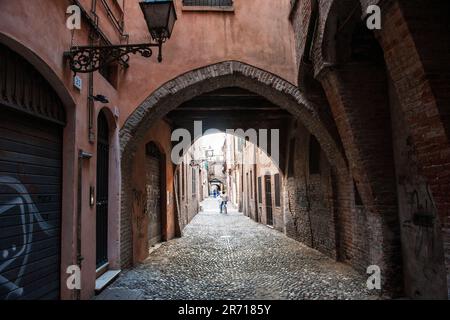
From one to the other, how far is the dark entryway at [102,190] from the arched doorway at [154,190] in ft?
9.92

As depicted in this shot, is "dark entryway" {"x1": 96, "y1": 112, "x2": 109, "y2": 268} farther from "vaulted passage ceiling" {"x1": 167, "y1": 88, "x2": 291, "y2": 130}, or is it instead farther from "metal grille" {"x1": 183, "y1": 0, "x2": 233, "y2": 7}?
"vaulted passage ceiling" {"x1": 167, "y1": 88, "x2": 291, "y2": 130}

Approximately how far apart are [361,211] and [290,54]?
3299 millimetres

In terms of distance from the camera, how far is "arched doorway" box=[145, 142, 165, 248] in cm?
956

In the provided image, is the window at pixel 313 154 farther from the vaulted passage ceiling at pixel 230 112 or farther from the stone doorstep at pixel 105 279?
the stone doorstep at pixel 105 279

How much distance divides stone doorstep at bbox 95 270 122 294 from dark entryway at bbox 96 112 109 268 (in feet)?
0.63

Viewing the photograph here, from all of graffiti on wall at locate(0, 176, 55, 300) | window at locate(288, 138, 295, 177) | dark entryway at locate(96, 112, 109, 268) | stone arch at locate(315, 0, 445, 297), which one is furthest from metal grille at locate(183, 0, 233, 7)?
graffiti on wall at locate(0, 176, 55, 300)

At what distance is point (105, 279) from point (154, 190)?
15.8 ft

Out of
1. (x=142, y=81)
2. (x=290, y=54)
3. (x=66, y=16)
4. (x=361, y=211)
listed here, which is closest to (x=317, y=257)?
(x=361, y=211)

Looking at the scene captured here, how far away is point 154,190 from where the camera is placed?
10.3 meters

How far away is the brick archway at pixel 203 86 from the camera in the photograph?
6590mm

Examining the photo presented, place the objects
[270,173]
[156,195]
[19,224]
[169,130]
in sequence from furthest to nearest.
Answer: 1. [270,173]
2. [169,130]
3. [156,195]
4. [19,224]

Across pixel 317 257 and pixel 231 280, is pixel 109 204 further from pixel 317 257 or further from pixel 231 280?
pixel 317 257

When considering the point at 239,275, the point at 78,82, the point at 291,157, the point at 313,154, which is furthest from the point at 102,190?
the point at 291,157

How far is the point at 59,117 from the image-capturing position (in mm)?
4258
